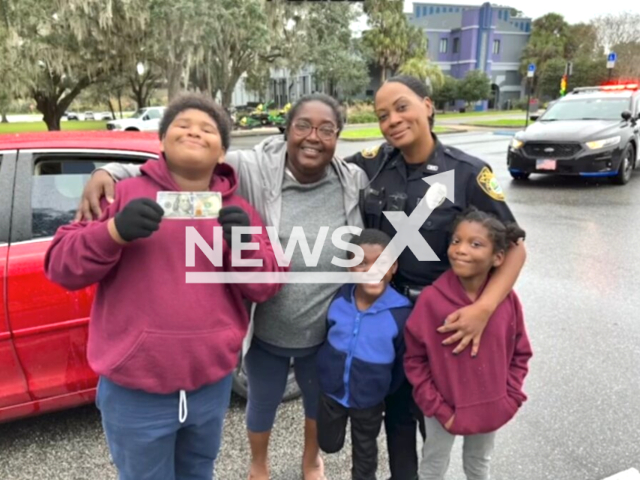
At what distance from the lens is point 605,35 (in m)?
45.2

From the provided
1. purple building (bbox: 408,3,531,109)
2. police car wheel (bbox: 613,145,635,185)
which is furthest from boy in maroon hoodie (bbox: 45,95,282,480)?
purple building (bbox: 408,3,531,109)

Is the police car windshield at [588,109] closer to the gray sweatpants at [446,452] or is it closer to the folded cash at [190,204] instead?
the gray sweatpants at [446,452]

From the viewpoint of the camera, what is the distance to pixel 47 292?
2447mm

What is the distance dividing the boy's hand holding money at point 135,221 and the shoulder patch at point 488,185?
47.3 inches

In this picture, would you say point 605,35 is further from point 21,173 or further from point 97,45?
point 21,173

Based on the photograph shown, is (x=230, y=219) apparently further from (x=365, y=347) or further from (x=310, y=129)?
(x=365, y=347)

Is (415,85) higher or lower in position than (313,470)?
higher

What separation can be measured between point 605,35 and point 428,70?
64.4ft

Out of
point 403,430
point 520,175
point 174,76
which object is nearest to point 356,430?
point 403,430

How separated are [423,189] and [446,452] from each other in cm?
105

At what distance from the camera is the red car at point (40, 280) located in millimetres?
2416

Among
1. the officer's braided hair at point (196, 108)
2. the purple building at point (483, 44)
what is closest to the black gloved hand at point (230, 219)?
the officer's braided hair at point (196, 108)

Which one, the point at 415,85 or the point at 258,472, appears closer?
the point at 415,85

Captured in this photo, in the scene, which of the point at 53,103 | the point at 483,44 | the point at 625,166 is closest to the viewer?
the point at 625,166
